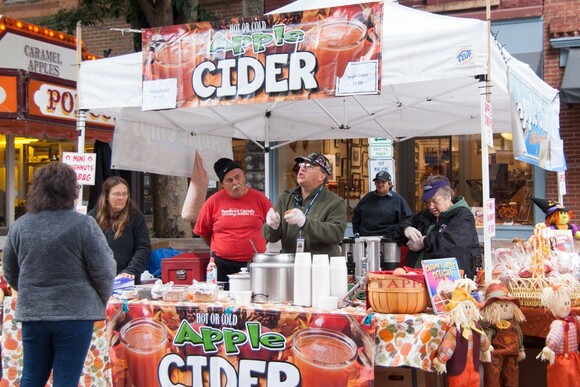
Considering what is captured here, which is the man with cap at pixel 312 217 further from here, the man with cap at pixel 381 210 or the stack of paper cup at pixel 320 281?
the man with cap at pixel 381 210

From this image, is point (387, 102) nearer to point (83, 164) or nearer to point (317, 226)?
point (317, 226)

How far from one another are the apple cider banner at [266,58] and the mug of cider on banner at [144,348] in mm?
1770

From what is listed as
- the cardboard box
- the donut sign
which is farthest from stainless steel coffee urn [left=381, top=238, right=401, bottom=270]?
the cardboard box

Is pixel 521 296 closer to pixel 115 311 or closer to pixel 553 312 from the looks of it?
pixel 553 312

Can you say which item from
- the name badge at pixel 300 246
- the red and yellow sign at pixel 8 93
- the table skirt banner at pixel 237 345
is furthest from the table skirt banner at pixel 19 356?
the red and yellow sign at pixel 8 93

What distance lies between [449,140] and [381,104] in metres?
5.13

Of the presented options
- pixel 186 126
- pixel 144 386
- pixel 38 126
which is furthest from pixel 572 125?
pixel 144 386

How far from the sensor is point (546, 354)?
449 centimetres

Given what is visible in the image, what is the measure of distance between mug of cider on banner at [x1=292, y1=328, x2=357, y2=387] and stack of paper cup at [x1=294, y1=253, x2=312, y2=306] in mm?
221

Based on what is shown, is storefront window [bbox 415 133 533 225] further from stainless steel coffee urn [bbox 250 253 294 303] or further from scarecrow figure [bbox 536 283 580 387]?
stainless steel coffee urn [bbox 250 253 294 303]

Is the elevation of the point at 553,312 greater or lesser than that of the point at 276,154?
lesser

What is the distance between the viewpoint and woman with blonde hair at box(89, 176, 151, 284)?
564 centimetres

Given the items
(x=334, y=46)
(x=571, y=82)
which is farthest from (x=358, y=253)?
(x=571, y=82)

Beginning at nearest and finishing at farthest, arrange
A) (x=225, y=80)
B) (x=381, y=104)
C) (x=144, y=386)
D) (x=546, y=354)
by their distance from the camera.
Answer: (x=546, y=354) < (x=144, y=386) < (x=225, y=80) < (x=381, y=104)
